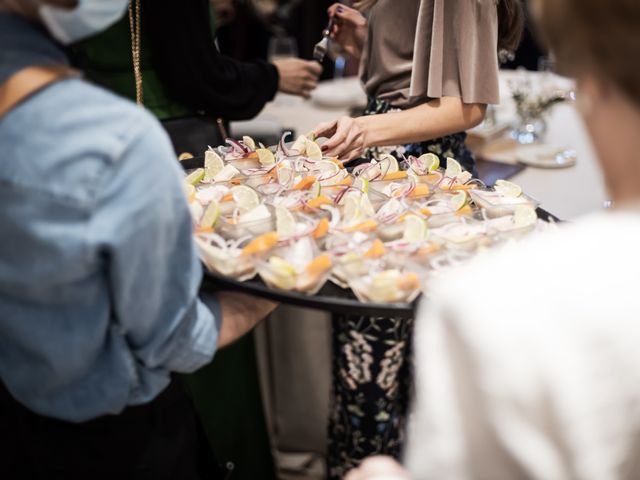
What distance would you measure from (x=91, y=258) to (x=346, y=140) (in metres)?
0.82

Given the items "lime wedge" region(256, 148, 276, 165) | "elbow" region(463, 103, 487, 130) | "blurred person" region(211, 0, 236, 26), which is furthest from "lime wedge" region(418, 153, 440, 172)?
"blurred person" region(211, 0, 236, 26)

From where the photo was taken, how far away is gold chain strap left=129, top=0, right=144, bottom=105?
155 centimetres

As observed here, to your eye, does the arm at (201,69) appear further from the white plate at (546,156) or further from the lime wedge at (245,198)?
the white plate at (546,156)

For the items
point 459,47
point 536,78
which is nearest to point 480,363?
point 459,47

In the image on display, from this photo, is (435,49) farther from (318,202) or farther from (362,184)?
(318,202)

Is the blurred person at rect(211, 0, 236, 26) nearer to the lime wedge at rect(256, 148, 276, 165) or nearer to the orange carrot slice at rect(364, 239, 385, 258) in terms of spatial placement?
the lime wedge at rect(256, 148, 276, 165)

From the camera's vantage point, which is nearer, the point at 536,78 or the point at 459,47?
the point at 459,47

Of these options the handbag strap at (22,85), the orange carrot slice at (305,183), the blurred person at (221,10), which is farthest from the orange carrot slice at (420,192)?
the blurred person at (221,10)

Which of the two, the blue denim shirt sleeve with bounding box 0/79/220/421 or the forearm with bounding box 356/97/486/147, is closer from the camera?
the blue denim shirt sleeve with bounding box 0/79/220/421

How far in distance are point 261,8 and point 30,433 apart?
3.92 metres

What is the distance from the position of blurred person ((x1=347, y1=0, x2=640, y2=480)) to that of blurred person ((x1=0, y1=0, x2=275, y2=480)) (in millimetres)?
390

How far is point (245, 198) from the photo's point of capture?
4.34 ft

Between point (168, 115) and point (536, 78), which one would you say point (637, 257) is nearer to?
point (168, 115)

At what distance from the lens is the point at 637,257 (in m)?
0.63
